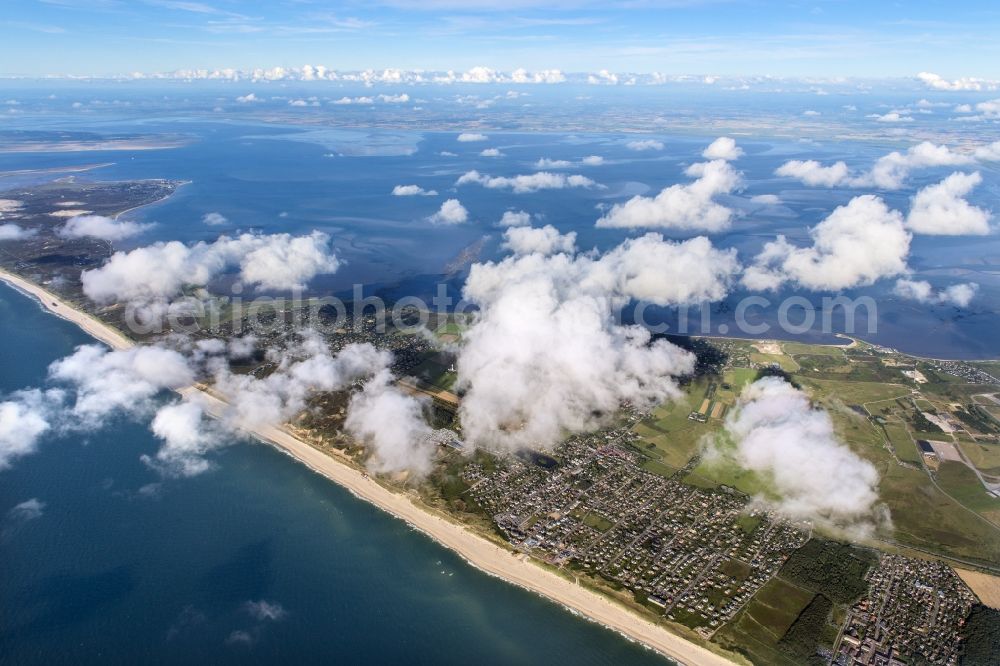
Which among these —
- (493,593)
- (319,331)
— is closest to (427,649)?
(493,593)

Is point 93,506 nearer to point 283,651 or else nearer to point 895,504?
point 283,651

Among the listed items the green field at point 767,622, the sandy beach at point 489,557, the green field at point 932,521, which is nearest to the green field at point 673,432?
the green field at point 767,622

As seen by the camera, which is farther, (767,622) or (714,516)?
(714,516)

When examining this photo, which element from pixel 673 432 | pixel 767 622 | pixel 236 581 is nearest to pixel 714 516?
pixel 767 622

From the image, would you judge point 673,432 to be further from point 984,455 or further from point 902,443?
point 984,455

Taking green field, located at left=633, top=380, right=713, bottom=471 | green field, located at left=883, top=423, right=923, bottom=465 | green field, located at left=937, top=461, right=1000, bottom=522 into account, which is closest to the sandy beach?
green field, located at left=633, top=380, right=713, bottom=471

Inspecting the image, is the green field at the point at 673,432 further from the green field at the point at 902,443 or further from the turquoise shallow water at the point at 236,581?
the turquoise shallow water at the point at 236,581

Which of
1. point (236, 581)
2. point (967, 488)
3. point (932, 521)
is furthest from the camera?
point (967, 488)
